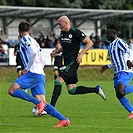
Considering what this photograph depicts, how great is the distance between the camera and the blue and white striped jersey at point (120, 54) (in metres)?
14.2

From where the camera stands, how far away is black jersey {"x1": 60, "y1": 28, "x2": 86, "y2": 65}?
15.0 metres

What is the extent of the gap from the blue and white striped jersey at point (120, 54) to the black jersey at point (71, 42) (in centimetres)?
98

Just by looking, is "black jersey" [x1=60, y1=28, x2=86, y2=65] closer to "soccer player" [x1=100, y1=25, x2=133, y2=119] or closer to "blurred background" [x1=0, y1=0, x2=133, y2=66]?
"soccer player" [x1=100, y1=25, x2=133, y2=119]

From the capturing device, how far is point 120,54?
14.3 m

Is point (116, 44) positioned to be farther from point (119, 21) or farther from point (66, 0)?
point (119, 21)

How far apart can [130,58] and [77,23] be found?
3277cm

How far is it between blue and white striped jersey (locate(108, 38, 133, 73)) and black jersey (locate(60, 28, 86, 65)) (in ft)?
3.22

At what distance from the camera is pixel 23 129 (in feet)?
39.8

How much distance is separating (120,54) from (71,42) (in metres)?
1.35

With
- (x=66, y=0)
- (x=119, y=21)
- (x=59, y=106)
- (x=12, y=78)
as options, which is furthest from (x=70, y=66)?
(x=119, y=21)

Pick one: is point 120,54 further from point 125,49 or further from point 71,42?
point 71,42

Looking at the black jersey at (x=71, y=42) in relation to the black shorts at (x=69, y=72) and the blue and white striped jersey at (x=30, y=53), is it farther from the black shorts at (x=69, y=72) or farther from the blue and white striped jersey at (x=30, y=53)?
the blue and white striped jersey at (x=30, y=53)

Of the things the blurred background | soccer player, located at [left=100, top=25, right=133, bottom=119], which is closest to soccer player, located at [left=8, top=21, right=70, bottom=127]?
soccer player, located at [left=100, top=25, right=133, bottom=119]

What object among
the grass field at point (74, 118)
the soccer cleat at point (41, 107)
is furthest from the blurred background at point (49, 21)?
the soccer cleat at point (41, 107)
